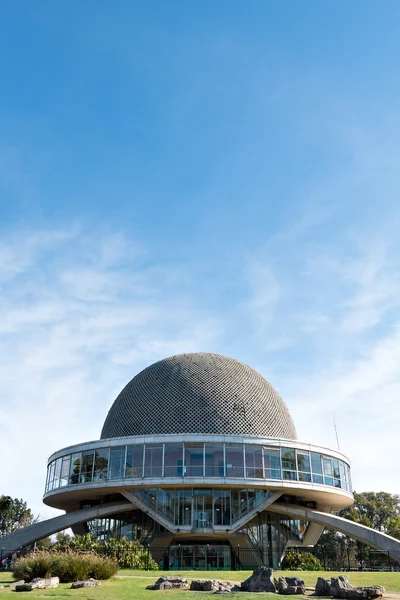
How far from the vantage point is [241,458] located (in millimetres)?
27422

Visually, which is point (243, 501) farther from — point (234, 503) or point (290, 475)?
point (290, 475)

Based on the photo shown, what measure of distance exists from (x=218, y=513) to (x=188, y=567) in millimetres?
2810

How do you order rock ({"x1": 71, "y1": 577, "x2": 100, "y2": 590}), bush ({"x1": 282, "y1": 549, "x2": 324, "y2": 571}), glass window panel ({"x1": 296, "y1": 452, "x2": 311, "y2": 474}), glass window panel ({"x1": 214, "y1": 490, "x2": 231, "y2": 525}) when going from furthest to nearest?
glass window panel ({"x1": 296, "y1": 452, "x2": 311, "y2": 474})
glass window panel ({"x1": 214, "y1": 490, "x2": 231, "y2": 525})
bush ({"x1": 282, "y1": 549, "x2": 324, "y2": 571})
rock ({"x1": 71, "y1": 577, "x2": 100, "y2": 590})

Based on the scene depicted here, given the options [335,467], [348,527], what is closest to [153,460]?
[335,467]

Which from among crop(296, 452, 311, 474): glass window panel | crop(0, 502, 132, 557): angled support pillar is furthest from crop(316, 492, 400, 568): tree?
crop(0, 502, 132, 557): angled support pillar

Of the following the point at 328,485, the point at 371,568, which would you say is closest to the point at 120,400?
the point at 328,485

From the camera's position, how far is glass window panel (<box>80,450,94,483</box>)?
28.8 m

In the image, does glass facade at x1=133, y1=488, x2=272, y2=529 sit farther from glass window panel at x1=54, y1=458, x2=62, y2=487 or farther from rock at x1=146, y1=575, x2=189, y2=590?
rock at x1=146, y1=575, x2=189, y2=590

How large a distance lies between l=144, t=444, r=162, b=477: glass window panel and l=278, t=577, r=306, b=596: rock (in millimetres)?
16696

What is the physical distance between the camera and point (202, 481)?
→ 26328 mm

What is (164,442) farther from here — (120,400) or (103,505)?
(120,400)

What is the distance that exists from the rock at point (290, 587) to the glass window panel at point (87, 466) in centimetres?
1949

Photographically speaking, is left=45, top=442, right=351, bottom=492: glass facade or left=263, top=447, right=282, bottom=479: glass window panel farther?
left=263, top=447, right=282, bottom=479: glass window panel

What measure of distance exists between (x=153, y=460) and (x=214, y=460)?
9.43 feet
